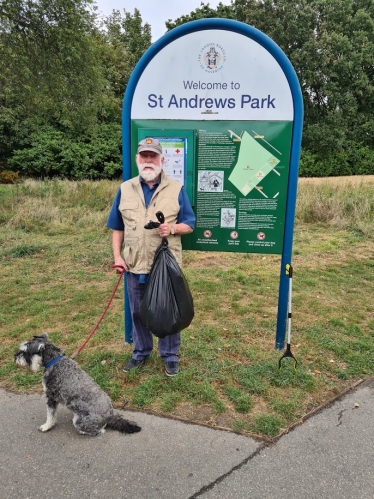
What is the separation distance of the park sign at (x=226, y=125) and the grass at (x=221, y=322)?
891 mm

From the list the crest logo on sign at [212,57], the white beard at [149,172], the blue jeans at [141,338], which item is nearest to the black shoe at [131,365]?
the blue jeans at [141,338]

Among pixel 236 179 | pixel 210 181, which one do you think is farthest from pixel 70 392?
pixel 236 179

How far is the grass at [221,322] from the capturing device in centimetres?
315

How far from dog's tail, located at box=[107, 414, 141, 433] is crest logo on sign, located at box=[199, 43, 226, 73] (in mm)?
2921

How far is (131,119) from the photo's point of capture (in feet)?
11.7

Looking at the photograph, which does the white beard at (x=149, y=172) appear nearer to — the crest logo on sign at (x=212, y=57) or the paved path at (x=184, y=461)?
the crest logo on sign at (x=212, y=57)

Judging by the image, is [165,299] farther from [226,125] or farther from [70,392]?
[226,125]

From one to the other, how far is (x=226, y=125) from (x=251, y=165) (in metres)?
0.42

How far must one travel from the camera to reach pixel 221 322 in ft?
14.9

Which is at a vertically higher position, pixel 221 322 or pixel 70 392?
pixel 70 392

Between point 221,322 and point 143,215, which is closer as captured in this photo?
point 143,215

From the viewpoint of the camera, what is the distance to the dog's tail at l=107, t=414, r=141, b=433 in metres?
2.74

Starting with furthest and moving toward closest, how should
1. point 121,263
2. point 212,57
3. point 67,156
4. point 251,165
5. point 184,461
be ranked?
point 67,156 → point 251,165 → point 212,57 → point 121,263 → point 184,461

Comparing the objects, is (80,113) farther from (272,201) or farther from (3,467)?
(3,467)
